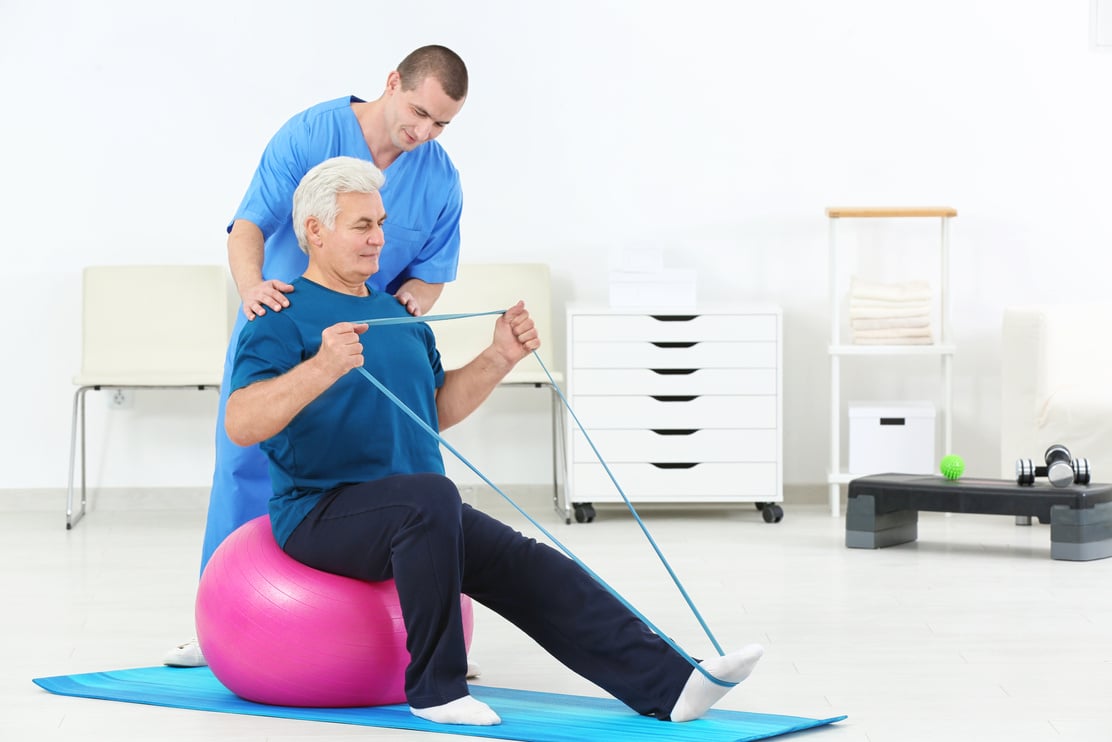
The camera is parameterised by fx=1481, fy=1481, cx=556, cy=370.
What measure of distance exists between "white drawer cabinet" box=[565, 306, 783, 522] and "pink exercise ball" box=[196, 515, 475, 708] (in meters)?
2.15

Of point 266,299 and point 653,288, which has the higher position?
point 653,288

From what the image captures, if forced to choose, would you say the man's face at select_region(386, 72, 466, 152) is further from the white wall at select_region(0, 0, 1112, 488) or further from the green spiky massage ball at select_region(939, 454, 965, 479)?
the white wall at select_region(0, 0, 1112, 488)

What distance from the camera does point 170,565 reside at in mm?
3762

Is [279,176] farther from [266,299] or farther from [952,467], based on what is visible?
[952,467]

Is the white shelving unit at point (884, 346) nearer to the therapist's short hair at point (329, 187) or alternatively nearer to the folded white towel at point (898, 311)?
the folded white towel at point (898, 311)

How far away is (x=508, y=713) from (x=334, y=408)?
0.53 metres

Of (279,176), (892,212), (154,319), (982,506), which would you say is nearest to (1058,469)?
(982,506)

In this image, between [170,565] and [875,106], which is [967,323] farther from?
[170,565]

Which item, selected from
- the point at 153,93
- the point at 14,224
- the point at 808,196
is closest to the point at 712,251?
the point at 808,196

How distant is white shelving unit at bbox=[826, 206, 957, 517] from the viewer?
4.48m

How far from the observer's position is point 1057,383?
167 inches

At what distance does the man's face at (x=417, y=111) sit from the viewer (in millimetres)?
2453

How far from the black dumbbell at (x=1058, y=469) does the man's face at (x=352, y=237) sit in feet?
7.12

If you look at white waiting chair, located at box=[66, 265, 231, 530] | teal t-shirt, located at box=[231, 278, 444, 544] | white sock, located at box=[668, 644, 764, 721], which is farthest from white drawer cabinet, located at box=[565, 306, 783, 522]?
white sock, located at box=[668, 644, 764, 721]
